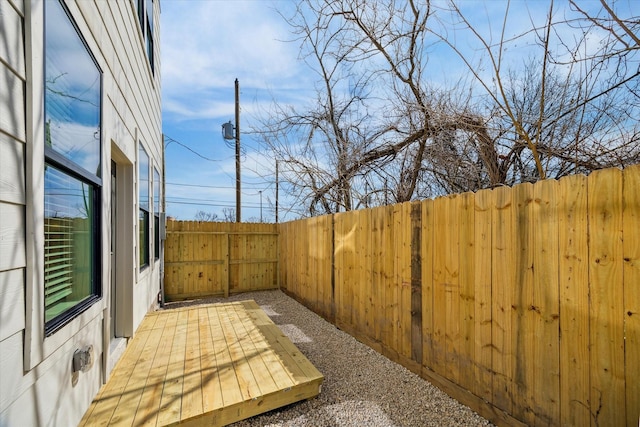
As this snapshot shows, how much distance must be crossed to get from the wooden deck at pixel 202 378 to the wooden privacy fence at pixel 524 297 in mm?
1144

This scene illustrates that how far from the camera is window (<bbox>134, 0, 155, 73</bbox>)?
3.91m

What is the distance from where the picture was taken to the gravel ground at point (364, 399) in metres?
2.23

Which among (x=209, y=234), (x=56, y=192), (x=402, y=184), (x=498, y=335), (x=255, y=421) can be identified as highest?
(x=402, y=184)

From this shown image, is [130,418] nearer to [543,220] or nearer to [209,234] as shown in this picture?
[543,220]

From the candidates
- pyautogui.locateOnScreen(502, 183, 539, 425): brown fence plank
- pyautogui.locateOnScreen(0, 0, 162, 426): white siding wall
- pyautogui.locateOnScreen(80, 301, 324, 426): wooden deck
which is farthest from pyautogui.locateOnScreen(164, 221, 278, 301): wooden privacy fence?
pyautogui.locateOnScreen(502, 183, 539, 425): brown fence plank

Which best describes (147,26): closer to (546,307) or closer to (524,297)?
(524,297)

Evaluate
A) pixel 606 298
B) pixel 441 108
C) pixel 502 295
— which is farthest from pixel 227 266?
pixel 606 298

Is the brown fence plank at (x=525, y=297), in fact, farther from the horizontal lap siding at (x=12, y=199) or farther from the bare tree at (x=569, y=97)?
the horizontal lap siding at (x=12, y=199)

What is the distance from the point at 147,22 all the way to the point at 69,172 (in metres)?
3.85

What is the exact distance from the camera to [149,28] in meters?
4.64

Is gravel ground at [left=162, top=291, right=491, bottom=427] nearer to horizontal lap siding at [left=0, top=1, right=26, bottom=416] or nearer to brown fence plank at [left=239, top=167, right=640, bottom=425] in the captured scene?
brown fence plank at [left=239, top=167, right=640, bottom=425]

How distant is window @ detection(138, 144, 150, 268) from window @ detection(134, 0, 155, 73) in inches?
60.7

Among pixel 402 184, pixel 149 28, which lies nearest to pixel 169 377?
pixel 402 184

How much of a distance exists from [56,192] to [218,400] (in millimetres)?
1647
